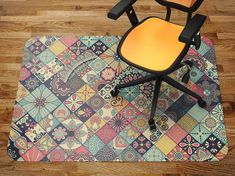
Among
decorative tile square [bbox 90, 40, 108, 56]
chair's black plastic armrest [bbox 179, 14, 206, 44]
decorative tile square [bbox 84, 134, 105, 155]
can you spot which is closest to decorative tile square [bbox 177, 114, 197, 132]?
decorative tile square [bbox 84, 134, 105, 155]

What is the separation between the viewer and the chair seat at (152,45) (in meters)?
1.97

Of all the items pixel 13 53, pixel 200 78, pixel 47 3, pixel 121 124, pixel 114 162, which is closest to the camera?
pixel 114 162

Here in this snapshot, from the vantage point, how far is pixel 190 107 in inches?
94.5

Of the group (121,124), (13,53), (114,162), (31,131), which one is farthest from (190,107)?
(13,53)

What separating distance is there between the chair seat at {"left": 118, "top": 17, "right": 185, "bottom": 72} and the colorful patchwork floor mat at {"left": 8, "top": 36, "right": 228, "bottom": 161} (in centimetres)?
52

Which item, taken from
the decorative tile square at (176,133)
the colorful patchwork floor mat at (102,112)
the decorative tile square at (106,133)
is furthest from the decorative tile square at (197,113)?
the decorative tile square at (106,133)

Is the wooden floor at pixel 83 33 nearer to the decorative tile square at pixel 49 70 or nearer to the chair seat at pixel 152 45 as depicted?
the decorative tile square at pixel 49 70

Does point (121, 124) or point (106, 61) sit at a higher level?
point (106, 61)

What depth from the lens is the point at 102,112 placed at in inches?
94.3

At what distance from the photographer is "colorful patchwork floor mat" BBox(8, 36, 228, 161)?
2225mm

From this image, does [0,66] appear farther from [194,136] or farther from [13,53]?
[194,136]

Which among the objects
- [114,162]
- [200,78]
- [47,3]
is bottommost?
[114,162]

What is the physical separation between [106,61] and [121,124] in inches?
24.3

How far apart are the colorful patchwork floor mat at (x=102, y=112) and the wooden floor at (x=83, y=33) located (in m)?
0.06
